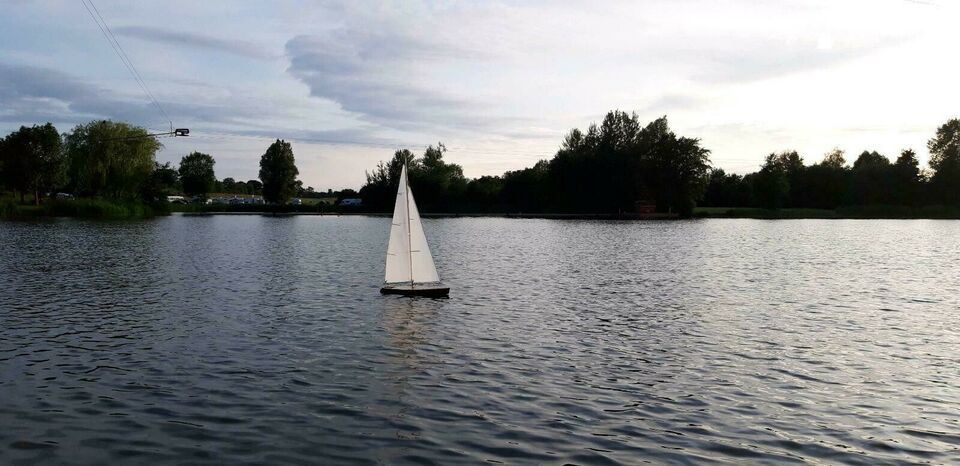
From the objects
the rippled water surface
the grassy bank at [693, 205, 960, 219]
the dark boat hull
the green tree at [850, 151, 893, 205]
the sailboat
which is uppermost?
the green tree at [850, 151, 893, 205]

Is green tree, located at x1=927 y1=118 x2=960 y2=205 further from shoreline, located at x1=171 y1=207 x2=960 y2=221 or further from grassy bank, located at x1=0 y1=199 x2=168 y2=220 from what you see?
grassy bank, located at x1=0 y1=199 x2=168 y2=220

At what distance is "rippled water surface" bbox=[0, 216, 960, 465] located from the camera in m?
14.2

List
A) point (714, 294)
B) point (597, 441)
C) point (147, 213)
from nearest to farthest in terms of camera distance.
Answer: point (597, 441), point (714, 294), point (147, 213)

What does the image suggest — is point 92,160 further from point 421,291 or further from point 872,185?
point 872,185

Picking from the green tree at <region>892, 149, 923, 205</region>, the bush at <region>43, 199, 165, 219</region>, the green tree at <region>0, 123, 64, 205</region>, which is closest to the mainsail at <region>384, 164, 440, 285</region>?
the bush at <region>43, 199, 165, 219</region>

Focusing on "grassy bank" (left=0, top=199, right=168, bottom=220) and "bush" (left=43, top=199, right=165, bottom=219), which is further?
"bush" (left=43, top=199, right=165, bottom=219)

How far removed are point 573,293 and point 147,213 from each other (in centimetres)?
13958

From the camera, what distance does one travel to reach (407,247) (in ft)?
119

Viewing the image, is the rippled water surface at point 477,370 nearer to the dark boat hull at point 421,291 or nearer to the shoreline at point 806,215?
the dark boat hull at point 421,291

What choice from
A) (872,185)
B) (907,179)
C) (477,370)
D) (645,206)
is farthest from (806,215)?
(477,370)

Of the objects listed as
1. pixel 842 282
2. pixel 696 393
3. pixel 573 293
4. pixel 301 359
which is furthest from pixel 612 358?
pixel 842 282

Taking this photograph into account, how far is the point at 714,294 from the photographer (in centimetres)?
3922

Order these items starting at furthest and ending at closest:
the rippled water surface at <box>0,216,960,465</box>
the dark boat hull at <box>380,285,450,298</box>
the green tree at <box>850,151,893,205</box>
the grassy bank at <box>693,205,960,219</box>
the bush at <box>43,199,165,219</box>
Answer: the green tree at <box>850,151,893,205</box> < the grassy bank at <box>693,205,960,219</box> < the bush at <box>43,199,165,219</box> < the dark boat hull at <box>380,285,450,298</box> < the rippled water surface at <box>0,216,960,465</box>

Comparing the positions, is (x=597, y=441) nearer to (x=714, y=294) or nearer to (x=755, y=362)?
(x=755, y=362)
